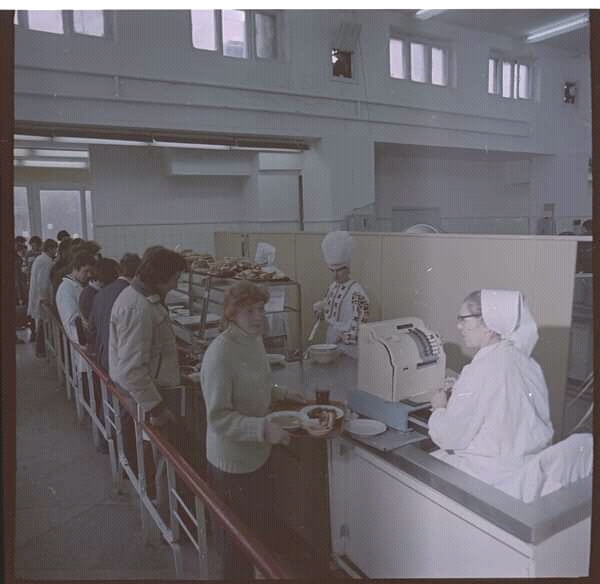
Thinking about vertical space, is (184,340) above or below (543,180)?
below

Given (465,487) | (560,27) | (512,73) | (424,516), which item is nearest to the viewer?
(465,487)

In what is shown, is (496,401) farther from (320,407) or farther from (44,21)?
(44,21)

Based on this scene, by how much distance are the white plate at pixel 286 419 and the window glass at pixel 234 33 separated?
0.92 meters

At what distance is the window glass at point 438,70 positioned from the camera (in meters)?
1.42

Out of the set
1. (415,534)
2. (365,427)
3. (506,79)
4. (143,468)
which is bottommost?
(415,534)

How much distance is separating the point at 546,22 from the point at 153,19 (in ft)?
3.40

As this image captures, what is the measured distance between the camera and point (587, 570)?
1.28 meters

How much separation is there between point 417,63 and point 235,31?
1.66 ft

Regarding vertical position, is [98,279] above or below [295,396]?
above

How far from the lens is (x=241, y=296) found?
4.14 ft

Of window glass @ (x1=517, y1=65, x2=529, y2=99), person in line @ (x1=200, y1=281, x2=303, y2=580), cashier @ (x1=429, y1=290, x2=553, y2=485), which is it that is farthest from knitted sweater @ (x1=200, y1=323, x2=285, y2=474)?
window glass @ (x1=517, y1=65, x2=529, y2=99)

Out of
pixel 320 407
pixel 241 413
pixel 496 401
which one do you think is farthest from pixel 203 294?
pixel 496 401

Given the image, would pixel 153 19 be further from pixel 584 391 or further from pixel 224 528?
pixel 584 391

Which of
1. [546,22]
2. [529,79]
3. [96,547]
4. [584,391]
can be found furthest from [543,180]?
[96,547]
